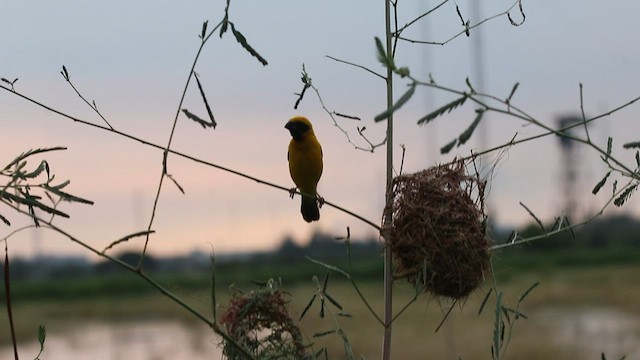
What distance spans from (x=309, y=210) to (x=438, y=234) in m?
2.12

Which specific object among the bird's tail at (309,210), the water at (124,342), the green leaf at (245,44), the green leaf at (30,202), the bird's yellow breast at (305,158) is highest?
the bird's yellow breast at (305,158)

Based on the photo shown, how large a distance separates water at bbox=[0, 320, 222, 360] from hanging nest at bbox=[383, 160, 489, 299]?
1843 cm

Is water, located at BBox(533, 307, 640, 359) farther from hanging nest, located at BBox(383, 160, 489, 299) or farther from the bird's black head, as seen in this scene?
hanging nest, located at BBox(383, 160, 489, 299)

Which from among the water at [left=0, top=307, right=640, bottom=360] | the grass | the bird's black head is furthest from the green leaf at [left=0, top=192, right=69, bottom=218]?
the water at [left=0, top=307, right=640, bottom=360]

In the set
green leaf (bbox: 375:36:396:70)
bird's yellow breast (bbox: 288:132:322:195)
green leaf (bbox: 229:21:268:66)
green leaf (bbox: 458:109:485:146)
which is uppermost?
bird's yellow breast (bbox: 288:132:322:195)

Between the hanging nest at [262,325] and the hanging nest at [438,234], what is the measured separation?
301 millimetres

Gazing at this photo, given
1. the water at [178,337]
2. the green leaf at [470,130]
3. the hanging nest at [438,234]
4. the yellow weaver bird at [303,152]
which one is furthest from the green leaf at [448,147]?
the water at [178,337]

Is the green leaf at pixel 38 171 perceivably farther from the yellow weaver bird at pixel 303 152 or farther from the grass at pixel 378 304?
the grass at pixel 378 304

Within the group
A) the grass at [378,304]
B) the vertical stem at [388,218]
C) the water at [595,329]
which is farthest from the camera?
the grass at [378,304]

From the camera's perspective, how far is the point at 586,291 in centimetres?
3148

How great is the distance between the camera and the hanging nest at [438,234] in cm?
228

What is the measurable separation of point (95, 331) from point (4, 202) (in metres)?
29.9

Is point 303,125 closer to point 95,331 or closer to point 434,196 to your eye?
point 434,196

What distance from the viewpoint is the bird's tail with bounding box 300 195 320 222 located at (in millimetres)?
4324
